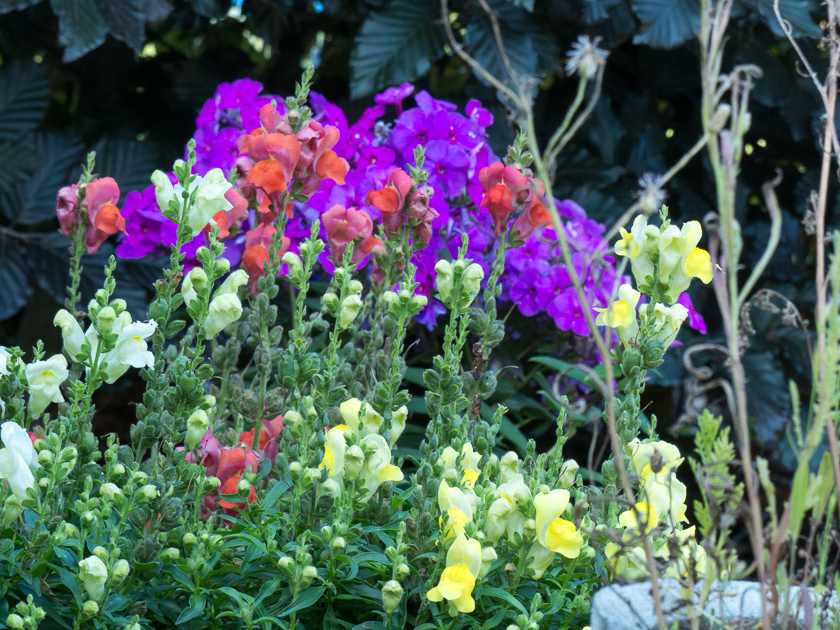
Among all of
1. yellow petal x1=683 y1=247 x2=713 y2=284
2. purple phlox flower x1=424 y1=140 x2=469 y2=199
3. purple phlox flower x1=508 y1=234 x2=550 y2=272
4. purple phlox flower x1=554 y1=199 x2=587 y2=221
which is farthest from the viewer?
purple phlox flower x1=554 y1=199 x2=587 y2=221

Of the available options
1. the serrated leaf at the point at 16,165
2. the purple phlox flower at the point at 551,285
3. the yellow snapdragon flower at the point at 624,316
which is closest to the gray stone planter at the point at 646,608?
the yellow snapdragon flower at the point at 624,316

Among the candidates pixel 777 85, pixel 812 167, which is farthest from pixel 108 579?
pixel 812 167

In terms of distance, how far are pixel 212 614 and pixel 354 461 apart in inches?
8.3

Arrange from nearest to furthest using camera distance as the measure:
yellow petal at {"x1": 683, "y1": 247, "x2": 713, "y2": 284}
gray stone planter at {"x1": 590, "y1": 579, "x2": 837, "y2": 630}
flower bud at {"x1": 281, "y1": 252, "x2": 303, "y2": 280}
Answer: gray stone planter at {"x1": 590, "y1": 579, "x2": 837, "y2": 630}
yellow petal at {"x1": 683, "y1": 247, "x2": 713, "y2": 284}
flower bud at {"x1": 281, "y1": 252, "x2": 303, "y2": 280}

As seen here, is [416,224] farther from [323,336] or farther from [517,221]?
[323,336]

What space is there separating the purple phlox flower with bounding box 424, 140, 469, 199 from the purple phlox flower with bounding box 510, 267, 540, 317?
7.6 inches

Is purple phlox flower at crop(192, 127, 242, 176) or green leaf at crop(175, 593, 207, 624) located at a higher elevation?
purple phlox flower at crop(192, 127, 242, 176)

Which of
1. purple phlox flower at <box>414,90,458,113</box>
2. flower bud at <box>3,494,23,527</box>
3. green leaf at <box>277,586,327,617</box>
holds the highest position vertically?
purple phlox flower at <box>414,90,458,113</box>

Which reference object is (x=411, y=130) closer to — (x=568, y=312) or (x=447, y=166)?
(x=447, y=166)

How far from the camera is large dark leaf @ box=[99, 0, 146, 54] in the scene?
1.99 meters

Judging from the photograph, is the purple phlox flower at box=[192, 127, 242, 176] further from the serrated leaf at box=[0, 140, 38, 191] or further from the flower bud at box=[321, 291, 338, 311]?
the serrated leaf at box=[0, 140, 38, 191]

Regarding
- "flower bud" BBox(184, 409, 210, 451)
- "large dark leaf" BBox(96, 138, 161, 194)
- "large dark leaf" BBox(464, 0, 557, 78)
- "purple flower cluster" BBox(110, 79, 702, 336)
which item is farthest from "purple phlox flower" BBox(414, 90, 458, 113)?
"large dark leaf" BBox(96, 138, 161, 194)

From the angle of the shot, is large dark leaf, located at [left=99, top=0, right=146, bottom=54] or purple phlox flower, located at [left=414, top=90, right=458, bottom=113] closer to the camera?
purple phlox flower, located at [left=414, top=90, right=458, bottom=113]

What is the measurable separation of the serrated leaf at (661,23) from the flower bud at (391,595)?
1.72 metres
